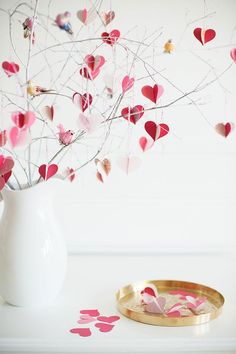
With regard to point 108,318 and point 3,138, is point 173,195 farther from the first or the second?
point 3,138

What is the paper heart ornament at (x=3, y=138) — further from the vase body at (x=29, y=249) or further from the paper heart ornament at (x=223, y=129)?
the paper heart ornament at (x=223, y=129)

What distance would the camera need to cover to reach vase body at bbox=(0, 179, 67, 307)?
3.73 feet

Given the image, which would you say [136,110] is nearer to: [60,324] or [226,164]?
[60,324]

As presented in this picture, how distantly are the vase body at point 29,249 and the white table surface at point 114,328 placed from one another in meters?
0.04

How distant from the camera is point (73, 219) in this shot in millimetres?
1729

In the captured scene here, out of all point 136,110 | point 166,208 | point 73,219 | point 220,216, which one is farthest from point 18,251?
A: point 220,216

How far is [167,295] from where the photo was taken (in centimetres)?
127

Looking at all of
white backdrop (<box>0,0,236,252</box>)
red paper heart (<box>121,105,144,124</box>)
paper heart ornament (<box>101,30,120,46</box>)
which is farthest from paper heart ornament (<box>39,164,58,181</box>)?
white backdrop (<box>0,0,236,252</box>)

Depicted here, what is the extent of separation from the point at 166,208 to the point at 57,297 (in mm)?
624

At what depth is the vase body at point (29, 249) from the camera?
114 centimetres

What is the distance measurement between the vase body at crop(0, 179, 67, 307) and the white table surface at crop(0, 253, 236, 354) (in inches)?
1.7

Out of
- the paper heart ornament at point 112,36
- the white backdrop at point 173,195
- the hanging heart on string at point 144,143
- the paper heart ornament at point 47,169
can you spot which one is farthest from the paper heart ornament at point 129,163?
the white backdrop at point 173,195

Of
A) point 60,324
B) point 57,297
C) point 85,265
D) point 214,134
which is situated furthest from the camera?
point 214,134

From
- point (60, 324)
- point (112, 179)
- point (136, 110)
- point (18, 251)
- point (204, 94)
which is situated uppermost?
point (204, 94)
